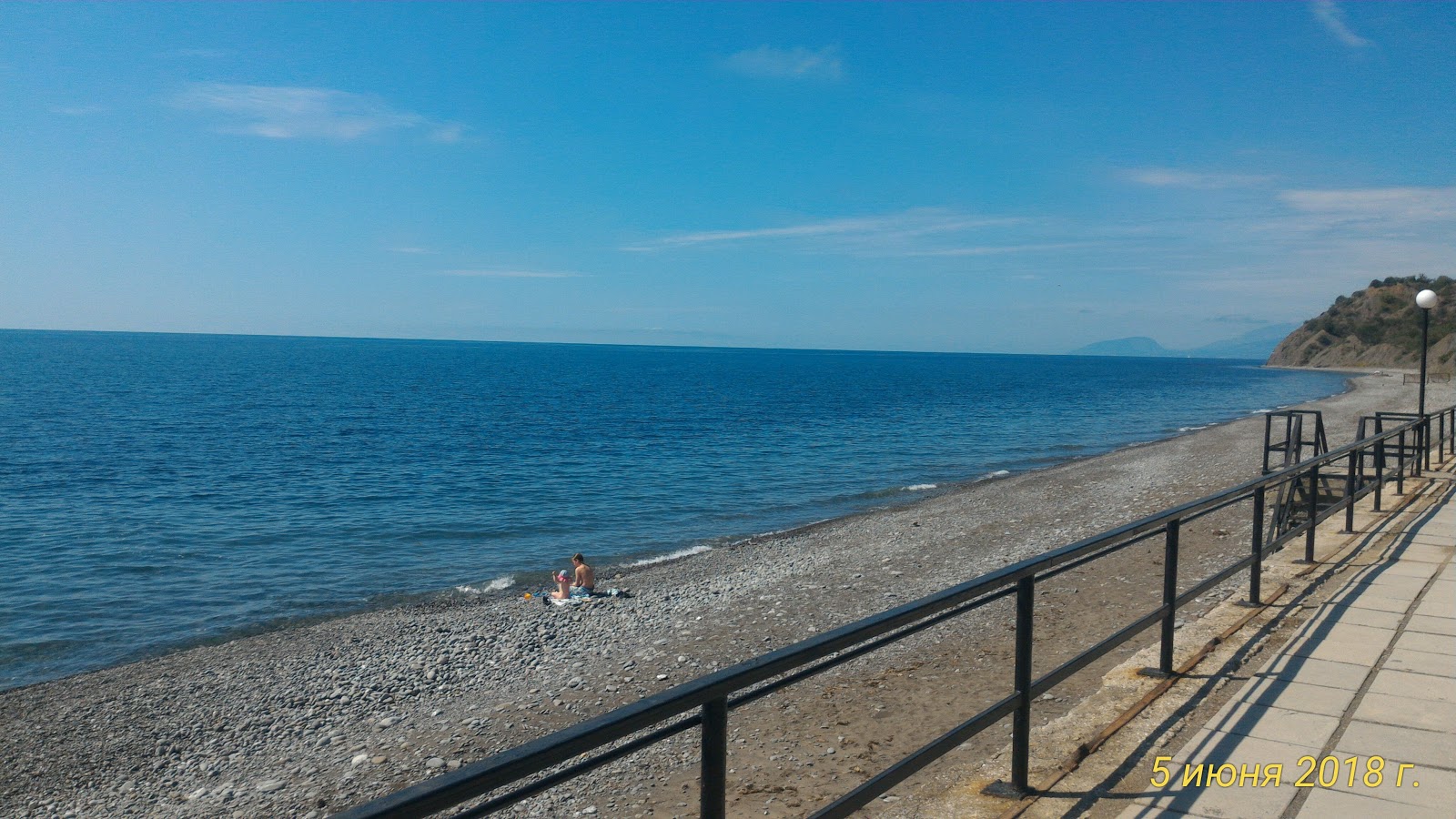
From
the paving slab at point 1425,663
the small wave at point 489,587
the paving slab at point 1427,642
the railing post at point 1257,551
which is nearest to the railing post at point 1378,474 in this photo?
the railing post at point 1257,551

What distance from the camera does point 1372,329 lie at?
141250mm

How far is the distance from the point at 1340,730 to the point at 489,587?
48.1 ft

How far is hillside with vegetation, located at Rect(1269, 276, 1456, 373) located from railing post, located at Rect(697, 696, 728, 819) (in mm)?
127241

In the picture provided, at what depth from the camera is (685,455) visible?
122 feet

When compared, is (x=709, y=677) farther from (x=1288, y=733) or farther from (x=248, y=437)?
(x=248, y=437)

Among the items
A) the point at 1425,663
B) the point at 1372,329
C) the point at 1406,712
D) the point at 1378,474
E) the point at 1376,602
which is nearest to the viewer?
the point at 1406,712

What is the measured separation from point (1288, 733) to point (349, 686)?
10.6 metres

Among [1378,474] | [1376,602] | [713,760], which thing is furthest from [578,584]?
[713,760]

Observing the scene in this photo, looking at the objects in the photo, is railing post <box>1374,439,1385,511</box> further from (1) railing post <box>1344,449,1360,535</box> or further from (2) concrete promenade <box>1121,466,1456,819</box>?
(2) concrete promenade <box>1121,466,1456,819</box>

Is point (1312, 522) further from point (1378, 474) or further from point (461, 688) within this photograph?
point (461, 688)

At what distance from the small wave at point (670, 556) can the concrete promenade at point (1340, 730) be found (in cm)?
1354

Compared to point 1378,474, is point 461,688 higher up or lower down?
lower down

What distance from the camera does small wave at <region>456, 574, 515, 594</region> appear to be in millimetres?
16828

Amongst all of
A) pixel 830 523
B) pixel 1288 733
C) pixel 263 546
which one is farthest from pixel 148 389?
pixel 1288 733
